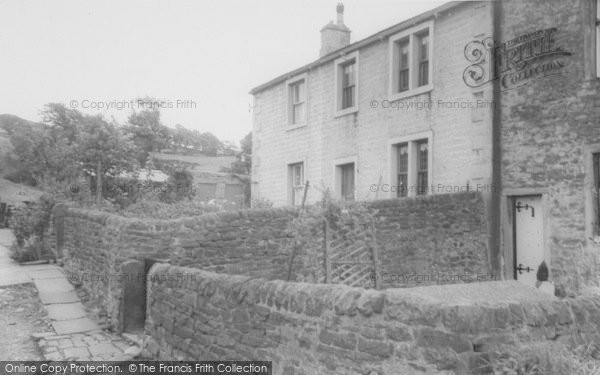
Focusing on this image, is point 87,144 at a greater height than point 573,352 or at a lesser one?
greater

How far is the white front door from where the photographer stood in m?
10.0

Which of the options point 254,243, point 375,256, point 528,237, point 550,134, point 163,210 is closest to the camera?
point 254,243

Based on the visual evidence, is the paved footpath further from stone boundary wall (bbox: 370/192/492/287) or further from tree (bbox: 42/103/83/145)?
tree (bbox: 42/103/83/145)

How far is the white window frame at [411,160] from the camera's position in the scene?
12.2 metres

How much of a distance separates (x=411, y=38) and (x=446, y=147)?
3262mm

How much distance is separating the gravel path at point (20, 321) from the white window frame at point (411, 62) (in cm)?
999

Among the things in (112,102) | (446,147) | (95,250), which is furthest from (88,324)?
(446,147)

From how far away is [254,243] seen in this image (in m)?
8.81

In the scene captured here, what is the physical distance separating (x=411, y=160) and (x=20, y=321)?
965cm

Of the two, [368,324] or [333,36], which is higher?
[333,36]

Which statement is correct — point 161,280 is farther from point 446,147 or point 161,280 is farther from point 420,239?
point 446,147

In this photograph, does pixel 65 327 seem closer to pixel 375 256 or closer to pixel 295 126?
pixel 375 256

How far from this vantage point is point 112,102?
543 inches

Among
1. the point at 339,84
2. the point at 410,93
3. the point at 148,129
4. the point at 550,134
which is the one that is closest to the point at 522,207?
the point at 550,134
